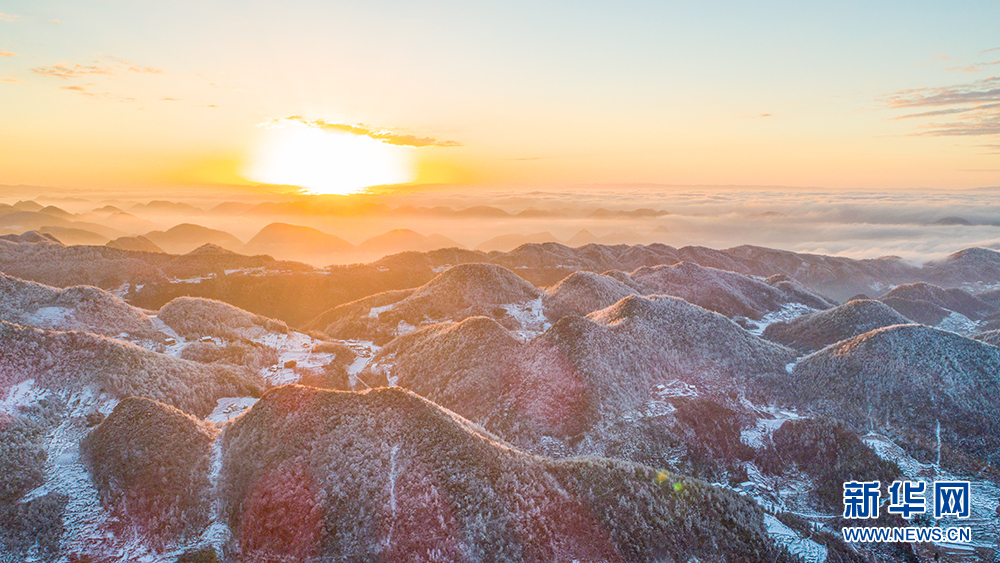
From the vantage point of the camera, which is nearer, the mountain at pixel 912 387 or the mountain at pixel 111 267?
the mountain at pixel 912 387

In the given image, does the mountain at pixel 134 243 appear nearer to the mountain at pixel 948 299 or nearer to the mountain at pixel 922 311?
the mountain at pixel 922 311

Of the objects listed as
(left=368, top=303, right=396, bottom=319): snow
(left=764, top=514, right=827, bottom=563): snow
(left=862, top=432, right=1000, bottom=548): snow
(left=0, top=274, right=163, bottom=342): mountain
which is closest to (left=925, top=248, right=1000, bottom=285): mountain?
(left=862, top=432, right=1000, bottom=548): snow

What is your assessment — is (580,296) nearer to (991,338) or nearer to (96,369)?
(991,338)

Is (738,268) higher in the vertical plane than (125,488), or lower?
lower

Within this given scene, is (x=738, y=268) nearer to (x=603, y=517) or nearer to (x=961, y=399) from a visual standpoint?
(x=961, y=399)

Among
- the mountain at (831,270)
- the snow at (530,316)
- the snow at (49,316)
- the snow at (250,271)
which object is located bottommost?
the mountain at (831,270)

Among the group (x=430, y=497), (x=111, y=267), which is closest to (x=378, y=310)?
(x=430, y=497)

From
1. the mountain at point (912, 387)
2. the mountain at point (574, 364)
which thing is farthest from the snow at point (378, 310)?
the mountain at point (912, 387)

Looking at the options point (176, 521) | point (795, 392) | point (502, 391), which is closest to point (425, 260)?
point (502, 391)
